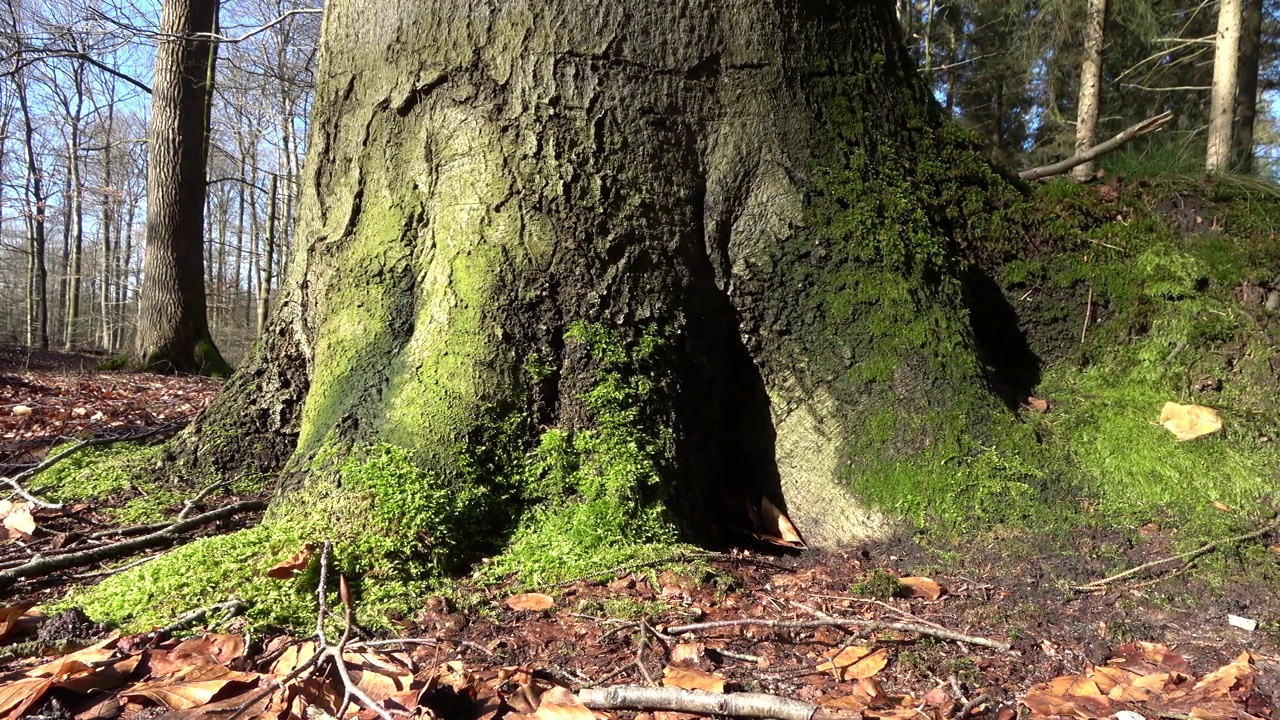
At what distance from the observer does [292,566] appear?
192 centimetres

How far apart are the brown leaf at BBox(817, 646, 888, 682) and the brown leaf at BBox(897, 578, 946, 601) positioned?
1.33 feet

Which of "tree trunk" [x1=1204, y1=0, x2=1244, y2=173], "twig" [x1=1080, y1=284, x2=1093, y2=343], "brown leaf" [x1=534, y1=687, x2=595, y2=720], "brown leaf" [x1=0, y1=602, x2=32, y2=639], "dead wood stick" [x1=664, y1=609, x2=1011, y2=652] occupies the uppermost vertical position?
"tree trunk" [x1=1204, y1=0, x2=1244, y2=173]

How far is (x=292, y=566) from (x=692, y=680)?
1142 mm

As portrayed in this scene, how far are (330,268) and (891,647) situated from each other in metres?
2.41

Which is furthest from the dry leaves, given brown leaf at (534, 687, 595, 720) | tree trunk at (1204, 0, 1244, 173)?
tree trunk at (1204, 0, 1244, 173)

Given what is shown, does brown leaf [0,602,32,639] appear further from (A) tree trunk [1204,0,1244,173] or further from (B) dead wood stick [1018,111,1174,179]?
(A) tree trunk [1204,0,1244,173]

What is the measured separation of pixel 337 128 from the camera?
289 centimetres

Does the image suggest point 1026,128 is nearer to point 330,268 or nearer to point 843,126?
point 843,126

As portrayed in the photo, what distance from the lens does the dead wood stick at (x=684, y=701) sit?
1420 millimetres

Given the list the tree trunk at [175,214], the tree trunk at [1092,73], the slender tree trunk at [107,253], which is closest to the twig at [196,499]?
the tree trunk at [175,214]

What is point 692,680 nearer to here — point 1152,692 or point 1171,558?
point 1152,692

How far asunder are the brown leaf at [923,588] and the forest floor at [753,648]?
1 centimetres

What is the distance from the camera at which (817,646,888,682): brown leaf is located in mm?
1641

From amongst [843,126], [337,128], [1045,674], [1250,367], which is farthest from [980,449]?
[337,128]
